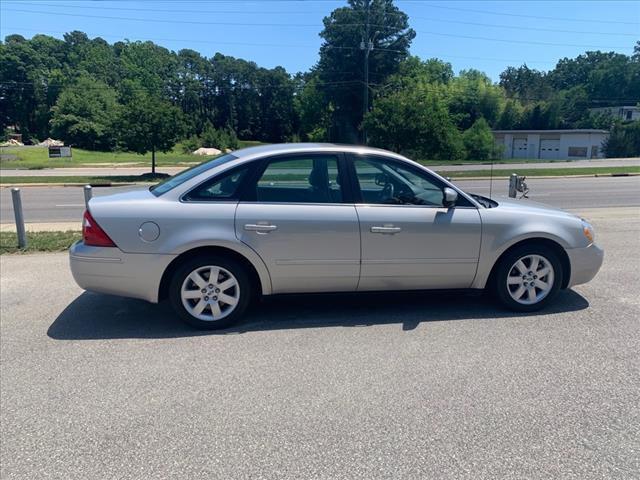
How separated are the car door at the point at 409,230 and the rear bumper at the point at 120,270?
1783mm

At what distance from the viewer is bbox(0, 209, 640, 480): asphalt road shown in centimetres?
262

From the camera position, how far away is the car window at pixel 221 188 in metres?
4.38

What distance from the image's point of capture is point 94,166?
131 feet

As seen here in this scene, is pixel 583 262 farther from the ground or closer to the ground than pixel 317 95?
closer to the ground

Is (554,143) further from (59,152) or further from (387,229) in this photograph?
(387,229)

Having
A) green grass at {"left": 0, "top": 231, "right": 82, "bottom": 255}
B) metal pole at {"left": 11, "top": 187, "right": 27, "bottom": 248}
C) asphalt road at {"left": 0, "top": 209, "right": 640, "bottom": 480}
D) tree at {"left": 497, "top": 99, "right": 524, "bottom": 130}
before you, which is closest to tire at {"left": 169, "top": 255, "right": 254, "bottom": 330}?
asphalt road at {"left": 0, "top": 209, "right": 640, "bottom": 480}

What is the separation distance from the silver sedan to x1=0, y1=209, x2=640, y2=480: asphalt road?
0.33 metres

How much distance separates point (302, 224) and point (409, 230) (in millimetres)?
977

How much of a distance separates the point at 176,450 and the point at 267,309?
231 cm

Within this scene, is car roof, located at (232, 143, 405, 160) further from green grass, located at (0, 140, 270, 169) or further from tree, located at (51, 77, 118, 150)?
tree, located at (51, 77, 118, 150)

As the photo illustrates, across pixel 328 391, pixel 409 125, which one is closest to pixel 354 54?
pixel 409 125

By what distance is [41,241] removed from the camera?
26.6ft

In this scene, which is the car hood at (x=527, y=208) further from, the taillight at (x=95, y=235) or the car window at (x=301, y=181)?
the taillight at (x=95, y=235)

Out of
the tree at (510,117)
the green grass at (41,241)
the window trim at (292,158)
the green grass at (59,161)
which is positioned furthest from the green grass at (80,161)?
the tree at (510,117)
